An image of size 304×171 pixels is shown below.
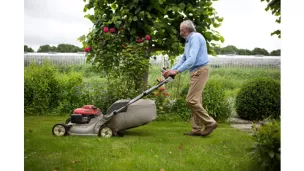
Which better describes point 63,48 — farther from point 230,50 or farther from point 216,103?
point 230,50

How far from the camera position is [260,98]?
14.2ft

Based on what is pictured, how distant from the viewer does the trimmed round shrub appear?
4.29m

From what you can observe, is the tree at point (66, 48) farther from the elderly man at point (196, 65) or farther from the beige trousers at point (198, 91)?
the beige trousers at point (198, 91)

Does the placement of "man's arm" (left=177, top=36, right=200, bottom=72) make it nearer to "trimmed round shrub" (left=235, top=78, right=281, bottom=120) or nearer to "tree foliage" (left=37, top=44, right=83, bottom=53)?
"trimmed round shrub" (left=235, top=78, right=281, bottom=120)

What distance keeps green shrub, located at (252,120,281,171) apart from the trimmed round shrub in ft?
7.79

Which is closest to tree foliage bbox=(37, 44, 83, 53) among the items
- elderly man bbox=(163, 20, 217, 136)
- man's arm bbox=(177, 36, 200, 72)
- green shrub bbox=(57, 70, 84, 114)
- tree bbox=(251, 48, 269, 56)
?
green shrub bbox=(57, 70, 84, 114)

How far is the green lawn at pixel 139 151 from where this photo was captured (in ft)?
6.95

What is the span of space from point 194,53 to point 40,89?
1.91 m

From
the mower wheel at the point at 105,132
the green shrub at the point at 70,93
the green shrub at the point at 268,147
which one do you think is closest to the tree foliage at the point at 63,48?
the green shrub at the point at 70,93

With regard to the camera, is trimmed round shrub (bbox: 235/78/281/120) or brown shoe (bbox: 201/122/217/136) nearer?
brown shoe (bbox: 201/122/217/136)

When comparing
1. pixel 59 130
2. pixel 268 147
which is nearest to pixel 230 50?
pixel 59 130

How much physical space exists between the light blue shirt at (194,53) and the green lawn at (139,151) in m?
0.58
